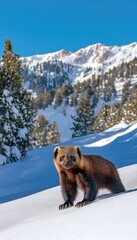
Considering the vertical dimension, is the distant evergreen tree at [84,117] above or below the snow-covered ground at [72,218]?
above

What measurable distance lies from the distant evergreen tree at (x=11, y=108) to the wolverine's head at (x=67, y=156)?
62.0 ft

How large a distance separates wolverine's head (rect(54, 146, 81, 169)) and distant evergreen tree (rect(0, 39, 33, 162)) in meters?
18.9

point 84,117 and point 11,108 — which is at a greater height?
point 11,108

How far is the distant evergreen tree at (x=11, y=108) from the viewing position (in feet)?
79.4

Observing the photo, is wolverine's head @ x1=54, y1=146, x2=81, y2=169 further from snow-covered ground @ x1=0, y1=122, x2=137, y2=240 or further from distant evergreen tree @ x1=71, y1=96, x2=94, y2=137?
distant evergreen tree @ x1=71, y1=96, x2=94, y2=137

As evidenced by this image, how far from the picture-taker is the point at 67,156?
4906 millimetres

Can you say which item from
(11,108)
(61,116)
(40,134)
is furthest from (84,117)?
(61,116)

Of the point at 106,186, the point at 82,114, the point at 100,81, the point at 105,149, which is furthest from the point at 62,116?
the point at 106,186

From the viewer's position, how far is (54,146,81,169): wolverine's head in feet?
15.9

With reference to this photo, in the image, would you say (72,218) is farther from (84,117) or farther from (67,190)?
(84,117)

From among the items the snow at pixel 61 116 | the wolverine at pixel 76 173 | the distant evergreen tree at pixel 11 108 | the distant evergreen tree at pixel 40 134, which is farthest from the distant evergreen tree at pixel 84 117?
the snow at pixel 61 116

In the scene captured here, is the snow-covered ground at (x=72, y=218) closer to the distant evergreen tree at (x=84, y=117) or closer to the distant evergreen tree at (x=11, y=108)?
the distant evergreen tree at (x=11, y=108)

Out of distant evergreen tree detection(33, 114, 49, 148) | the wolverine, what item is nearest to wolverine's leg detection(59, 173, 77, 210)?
the wolverine

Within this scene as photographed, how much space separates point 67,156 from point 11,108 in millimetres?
20227
